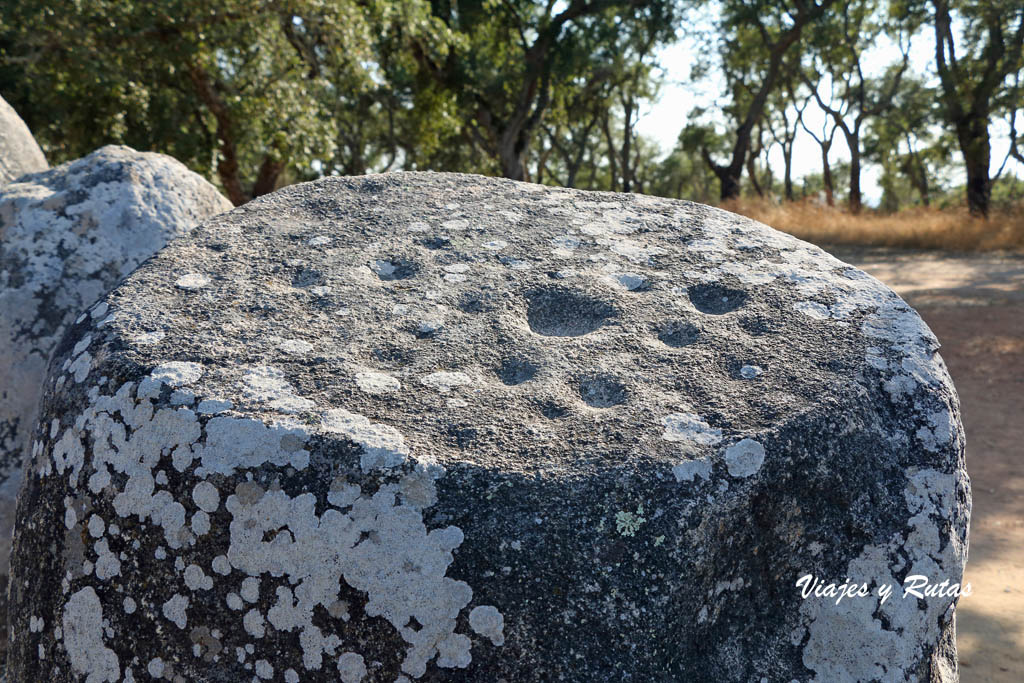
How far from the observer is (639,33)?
727 inches

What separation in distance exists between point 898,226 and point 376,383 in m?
15.7

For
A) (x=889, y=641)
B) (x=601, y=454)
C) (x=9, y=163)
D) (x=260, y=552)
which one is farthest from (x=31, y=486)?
(x=9, y=163)

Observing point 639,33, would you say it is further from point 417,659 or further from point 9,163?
point 417,659

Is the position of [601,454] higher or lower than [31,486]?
higher

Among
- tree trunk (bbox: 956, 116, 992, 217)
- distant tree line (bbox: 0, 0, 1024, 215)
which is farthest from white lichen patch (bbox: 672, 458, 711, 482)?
tree trunk (bbox: 956, 116, 992, 217)

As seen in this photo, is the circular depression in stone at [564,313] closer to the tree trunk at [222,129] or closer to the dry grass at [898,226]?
the tree trunk at [222,129]

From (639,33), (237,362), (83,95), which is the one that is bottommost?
(237,362)


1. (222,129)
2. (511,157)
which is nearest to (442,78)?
(511,157)

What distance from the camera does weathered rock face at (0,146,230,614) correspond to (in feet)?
Answer: 8.89

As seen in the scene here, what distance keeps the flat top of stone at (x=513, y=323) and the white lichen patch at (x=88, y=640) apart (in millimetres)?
510

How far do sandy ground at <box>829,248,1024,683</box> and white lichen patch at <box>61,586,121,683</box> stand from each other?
296cm

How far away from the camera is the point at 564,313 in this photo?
2145 mm

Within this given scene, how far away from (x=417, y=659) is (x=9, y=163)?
3739mm

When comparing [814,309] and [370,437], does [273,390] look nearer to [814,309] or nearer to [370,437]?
[370,437]
